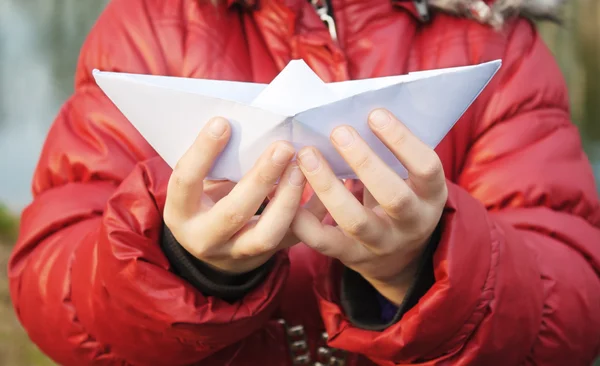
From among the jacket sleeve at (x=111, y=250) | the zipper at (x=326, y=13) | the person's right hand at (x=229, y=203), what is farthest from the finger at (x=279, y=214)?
the zipper at (x=326, y=13)

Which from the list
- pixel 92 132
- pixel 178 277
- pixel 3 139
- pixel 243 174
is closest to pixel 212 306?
pixel 178 277

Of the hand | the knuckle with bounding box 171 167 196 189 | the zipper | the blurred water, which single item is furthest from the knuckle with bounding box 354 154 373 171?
the blurred water

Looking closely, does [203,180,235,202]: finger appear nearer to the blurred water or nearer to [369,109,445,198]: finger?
[369,109,445,198]: finger

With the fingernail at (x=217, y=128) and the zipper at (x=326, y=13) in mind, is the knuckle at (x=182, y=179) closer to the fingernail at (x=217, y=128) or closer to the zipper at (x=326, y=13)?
the fingernail at (x=217, y=128)

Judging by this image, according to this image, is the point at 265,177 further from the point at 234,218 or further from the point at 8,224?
the point at 8,224

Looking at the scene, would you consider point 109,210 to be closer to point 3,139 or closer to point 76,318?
point 76,318
